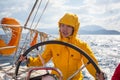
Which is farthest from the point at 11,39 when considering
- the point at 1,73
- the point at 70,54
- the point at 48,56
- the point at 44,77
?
the point at 44,77

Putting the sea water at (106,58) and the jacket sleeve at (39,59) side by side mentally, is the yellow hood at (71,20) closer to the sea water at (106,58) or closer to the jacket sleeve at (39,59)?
the jacket sleeve at (39,59)

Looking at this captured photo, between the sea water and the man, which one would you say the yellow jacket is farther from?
the sea water

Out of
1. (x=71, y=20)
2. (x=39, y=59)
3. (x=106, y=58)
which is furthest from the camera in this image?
(x=106, y=58)

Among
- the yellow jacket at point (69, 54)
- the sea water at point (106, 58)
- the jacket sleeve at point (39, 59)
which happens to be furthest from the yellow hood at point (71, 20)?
the sea water at point (106, 58)

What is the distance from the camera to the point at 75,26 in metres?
3.12

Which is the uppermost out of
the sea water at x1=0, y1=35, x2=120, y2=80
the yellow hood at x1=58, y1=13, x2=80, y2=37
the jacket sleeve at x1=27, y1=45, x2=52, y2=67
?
the yellow hood at x1=58, y1=13, x2=80, y2=37

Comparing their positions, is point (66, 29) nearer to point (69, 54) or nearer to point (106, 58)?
point (69, 54)

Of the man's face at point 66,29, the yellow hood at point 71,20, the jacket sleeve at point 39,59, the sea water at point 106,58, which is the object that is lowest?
the sea water at point 106,58

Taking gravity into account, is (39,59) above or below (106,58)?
above

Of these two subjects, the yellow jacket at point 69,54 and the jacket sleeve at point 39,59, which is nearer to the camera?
the yellow jacket at point 69,54

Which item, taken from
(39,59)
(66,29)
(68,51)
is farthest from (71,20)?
(39,59)

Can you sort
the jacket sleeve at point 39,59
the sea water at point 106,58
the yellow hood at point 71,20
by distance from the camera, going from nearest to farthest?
1. the yellow hood at point 71,20
2. the jacket sleeve at point 39,59
3. the sea water at point 106,58

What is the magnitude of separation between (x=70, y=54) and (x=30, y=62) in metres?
0.41

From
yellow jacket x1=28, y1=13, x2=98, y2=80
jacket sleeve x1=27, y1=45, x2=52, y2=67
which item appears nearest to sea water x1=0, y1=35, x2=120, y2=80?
yellow jacket x1=28, y1=13, x2=98, y2=80
